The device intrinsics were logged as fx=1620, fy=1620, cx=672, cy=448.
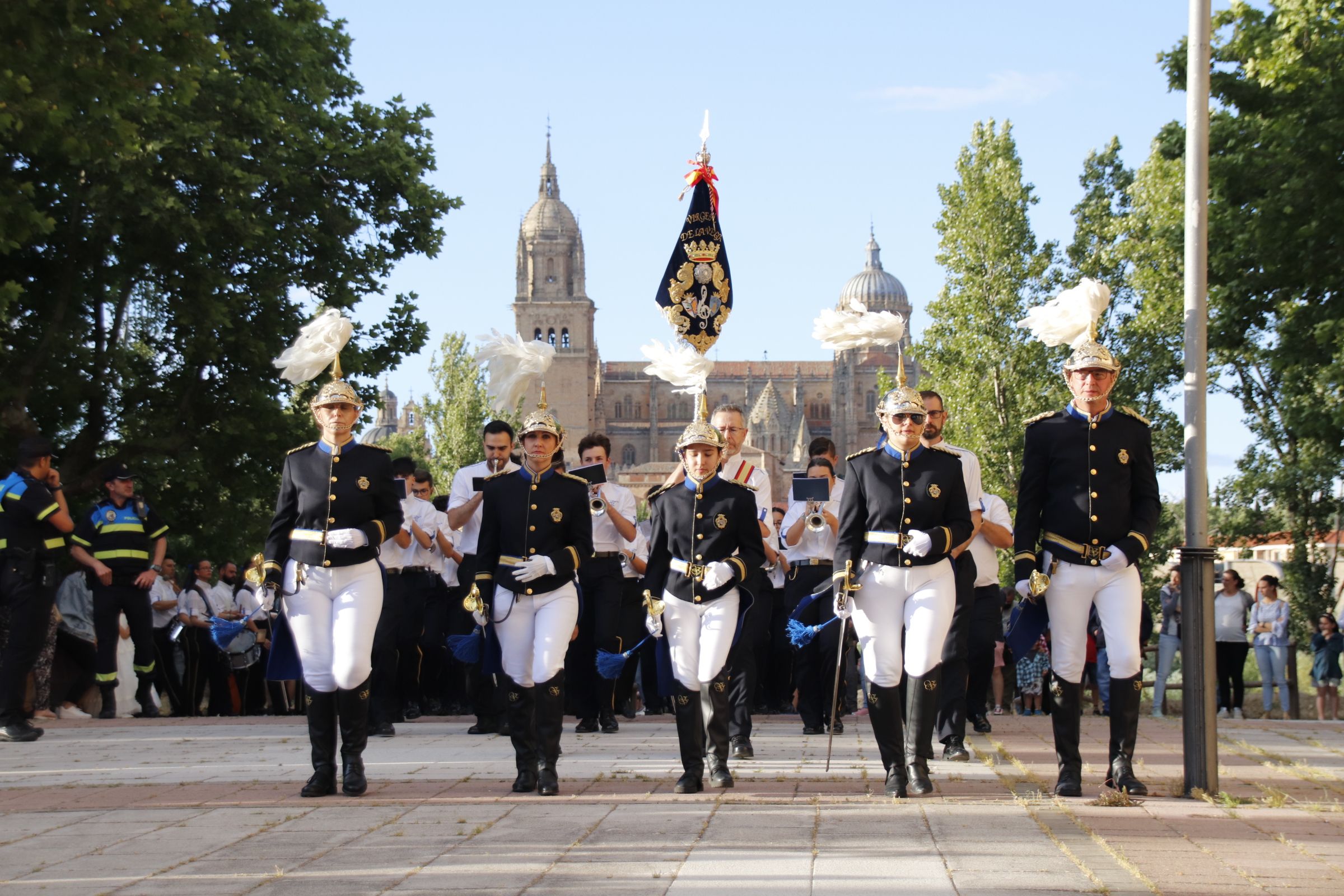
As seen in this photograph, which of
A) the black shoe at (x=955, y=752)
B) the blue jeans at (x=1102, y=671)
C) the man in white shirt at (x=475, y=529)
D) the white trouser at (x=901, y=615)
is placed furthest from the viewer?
the blue jeans at (x=1102, y=671)

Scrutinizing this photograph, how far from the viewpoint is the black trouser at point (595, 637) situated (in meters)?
12.8

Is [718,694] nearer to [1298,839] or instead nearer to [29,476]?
[1298,839]

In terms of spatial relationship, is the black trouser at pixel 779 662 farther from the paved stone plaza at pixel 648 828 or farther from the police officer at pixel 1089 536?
the police officer at pixel 1089 536

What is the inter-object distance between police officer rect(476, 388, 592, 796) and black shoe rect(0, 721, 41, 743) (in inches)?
199

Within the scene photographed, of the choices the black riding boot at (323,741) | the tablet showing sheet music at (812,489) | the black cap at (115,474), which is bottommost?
the black riding boot at (323,741)

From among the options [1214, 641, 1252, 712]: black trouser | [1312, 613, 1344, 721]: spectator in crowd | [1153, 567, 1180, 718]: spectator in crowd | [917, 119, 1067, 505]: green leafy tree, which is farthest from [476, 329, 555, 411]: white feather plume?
[917, 119, 1067, 505]: green leafy tree

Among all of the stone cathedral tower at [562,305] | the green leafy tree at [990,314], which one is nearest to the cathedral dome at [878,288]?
the stone cathedral tower at [562,305]

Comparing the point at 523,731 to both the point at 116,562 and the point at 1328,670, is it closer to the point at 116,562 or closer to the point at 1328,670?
the point at 116,562

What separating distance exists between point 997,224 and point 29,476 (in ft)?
127

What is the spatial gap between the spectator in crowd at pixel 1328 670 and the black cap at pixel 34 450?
15055 mm

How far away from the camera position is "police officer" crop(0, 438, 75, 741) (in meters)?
13.0

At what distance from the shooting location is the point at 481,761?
10.8m

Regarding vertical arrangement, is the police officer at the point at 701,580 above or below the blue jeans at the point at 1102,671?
above

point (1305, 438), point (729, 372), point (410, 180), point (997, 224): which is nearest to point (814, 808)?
point (1305, 438)
